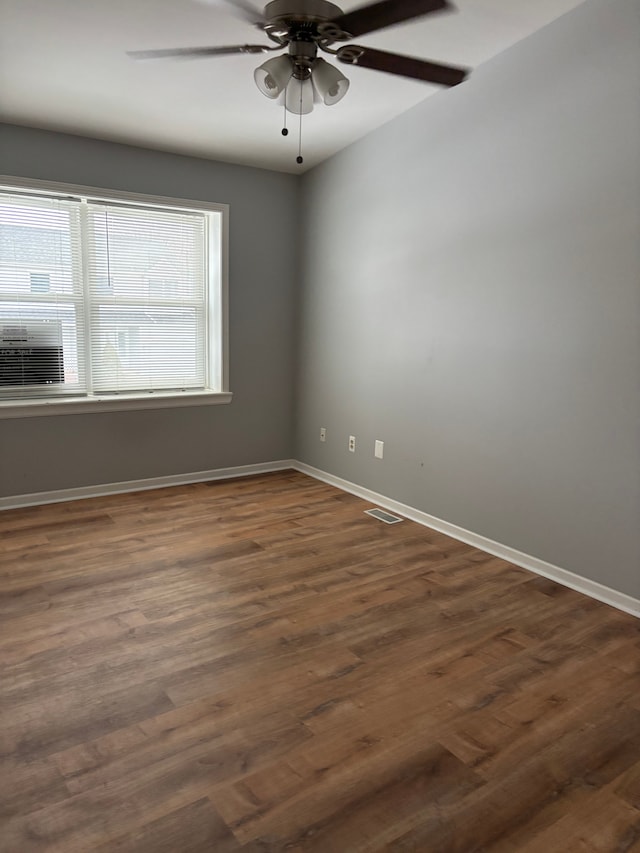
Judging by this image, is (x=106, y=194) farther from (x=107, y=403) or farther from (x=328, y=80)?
(x=328, y=80)

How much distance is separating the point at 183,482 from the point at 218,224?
2.03 m

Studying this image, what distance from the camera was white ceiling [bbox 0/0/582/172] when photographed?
2.36 m

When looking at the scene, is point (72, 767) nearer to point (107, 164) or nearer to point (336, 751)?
point (336, 751)

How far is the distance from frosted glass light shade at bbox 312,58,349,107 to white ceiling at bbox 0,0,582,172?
36 centimetres

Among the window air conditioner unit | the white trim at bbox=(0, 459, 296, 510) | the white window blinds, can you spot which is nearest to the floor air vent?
the white trim at bbox=(0, 459, 296, 510)

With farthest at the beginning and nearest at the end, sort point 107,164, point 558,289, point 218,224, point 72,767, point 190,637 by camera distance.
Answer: point 218,224, point 107,164, point 558,289, point 190,637, point 72,767

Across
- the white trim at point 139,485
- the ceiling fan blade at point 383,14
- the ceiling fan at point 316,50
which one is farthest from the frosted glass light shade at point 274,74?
the white trim at point 139,485

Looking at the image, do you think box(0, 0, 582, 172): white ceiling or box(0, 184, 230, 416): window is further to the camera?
box(0, 184, 230, 416): window

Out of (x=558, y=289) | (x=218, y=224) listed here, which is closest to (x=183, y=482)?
(x=218, y=224)

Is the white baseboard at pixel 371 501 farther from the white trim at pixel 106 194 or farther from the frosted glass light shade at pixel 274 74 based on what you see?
the frosted glass light shade at pixel 274 74

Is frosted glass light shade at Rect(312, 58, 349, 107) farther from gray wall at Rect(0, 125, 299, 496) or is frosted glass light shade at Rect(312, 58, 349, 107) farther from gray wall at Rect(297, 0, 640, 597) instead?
gray wall at Rect(0, 125, 299, 496)

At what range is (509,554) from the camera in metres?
2.98

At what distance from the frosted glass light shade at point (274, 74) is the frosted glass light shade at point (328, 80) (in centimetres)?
10

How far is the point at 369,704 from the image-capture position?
6.05 ft
